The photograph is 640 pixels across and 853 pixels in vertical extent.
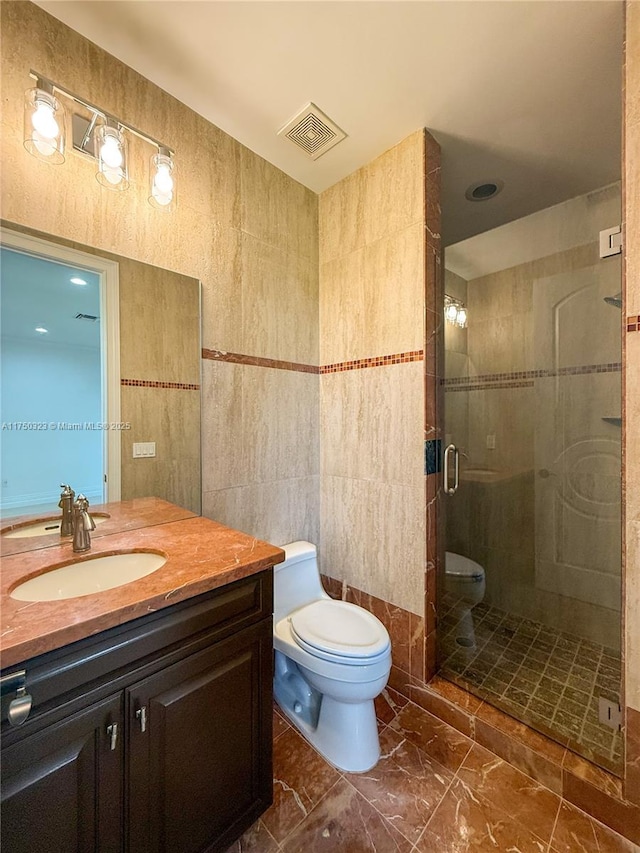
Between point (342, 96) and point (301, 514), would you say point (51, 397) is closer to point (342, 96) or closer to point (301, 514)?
point (301, 514)

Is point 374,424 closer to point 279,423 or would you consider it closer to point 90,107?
point 279,423

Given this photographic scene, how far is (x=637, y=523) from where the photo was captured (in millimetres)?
1012

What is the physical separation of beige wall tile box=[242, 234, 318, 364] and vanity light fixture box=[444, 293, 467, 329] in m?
0.74

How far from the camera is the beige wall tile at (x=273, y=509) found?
1551 mm

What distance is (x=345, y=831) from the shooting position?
1052mm

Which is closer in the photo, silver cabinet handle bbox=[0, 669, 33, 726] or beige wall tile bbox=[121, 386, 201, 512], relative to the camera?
silver cabinet handle bbox=[0, 669, 33, 726]

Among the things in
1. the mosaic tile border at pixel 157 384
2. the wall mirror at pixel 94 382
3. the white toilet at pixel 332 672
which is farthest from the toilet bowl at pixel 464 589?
the mosaic tile border at pixel 157 384

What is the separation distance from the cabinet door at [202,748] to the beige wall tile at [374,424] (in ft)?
2.86

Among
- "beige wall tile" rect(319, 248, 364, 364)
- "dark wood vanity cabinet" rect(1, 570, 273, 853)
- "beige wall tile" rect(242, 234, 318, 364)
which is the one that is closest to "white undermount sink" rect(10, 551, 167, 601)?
"dark wood vanity cabinet" rect(1, 570, 273, 853)

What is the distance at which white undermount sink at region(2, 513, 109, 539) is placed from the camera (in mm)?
1021

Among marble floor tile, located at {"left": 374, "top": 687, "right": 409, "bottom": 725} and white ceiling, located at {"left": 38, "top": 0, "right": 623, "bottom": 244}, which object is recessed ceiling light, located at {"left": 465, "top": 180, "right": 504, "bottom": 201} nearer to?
white ceiling, located at {"left": 38, "top": 0, "right": 623, "bottom": 244}

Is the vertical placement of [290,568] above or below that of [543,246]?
below

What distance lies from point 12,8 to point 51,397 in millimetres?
1135

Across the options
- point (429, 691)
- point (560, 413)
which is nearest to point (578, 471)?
point (560, 413)
